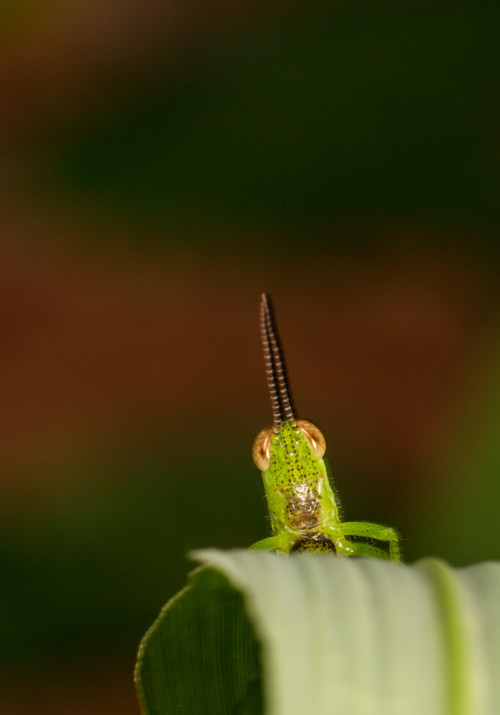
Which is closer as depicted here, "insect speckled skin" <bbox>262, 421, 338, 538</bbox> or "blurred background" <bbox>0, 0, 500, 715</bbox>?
"insect speckled skin" <bbox>262, 421, 338, 538</bbox>

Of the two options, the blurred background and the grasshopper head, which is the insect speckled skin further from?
the blurred background

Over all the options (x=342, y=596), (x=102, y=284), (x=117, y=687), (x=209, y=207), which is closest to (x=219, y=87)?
(x=209, y=207)

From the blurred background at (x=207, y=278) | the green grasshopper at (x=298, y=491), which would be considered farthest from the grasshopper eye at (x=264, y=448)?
the blurred background at (x=207, y=278)

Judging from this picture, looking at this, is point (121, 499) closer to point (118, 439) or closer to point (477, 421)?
point (118, 439)

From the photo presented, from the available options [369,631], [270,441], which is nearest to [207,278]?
[270,441]

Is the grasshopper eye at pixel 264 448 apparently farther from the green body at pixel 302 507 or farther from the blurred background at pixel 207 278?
the blurred background at pixel 207 278

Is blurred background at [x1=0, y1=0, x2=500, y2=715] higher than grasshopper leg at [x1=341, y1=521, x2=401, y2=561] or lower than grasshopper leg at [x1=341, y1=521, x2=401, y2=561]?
higher

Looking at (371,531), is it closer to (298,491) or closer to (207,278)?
(298,491)

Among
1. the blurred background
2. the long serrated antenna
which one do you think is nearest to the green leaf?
the long serrated antenna
